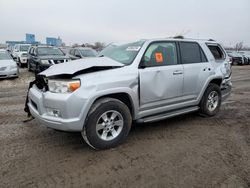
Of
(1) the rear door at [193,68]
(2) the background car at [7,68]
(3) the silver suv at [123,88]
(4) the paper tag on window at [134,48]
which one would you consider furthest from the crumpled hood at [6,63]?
(1) the rear door at [193,68]

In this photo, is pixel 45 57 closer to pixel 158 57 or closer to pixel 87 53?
pixel 87 53

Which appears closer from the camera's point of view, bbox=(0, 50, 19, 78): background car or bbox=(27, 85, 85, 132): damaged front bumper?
bbox=(27, 85, 85, 132): damaged front bumper

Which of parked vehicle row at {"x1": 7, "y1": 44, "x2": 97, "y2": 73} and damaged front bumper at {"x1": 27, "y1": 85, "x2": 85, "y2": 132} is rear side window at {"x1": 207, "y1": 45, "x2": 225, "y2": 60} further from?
parked vehicle row at {"x1": 7, "y1": 44, "x2": 97, "y2": 73}

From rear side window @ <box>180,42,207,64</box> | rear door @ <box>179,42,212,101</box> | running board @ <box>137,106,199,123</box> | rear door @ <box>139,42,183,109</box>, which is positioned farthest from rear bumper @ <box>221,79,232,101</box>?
rear door @ <box>139,42,183,109</box>

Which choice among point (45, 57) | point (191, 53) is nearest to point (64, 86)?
point (191, 53)

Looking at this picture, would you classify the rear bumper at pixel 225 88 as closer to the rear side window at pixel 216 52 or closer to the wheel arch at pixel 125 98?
the rear side window at pixel 216 52

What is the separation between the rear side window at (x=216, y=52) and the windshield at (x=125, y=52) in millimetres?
2192

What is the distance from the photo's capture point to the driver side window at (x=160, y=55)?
13.4 feet

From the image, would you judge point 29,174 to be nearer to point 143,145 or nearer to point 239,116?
point 143,145

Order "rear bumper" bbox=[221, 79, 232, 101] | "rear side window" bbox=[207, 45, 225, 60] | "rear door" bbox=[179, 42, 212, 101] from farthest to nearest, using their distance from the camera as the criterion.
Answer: "rear bumper" bbox=[221, 79, 232, 101], "rear side window" bbox=[207, 45, 225, 60], "rear door" bbox=[179, 42, 212, 101]

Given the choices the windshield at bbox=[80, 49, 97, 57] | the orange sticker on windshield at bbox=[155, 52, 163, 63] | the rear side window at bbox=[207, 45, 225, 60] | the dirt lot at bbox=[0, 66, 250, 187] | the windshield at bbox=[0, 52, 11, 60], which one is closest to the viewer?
the dirt lot at bbox=[0, 66, 250, 187]

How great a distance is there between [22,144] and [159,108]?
2.49 m

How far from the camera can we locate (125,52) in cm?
429

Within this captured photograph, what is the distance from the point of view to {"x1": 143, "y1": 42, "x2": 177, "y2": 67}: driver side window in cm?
408
